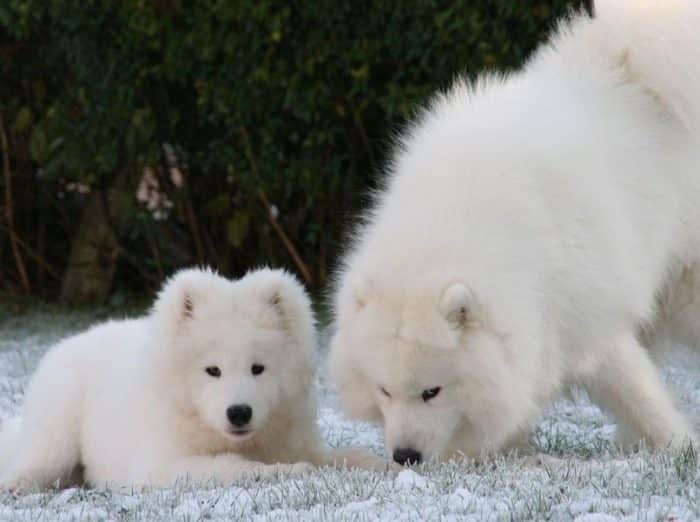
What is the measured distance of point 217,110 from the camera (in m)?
10.5

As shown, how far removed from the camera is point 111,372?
5.95 m

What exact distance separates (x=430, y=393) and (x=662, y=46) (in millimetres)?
2101

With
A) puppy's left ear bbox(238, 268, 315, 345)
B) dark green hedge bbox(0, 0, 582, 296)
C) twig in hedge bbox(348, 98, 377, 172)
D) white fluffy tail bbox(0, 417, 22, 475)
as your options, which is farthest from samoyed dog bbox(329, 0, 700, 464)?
twig in hedge bbox(348, 98, 377, 172)

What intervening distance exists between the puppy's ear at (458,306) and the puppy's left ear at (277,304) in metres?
0.76

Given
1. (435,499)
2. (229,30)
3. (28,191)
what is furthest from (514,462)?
(28,191)

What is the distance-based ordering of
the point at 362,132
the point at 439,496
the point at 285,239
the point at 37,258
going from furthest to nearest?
the point at 37,258 → the point at 285,239 → the point at 362,132 → the point at 439,496

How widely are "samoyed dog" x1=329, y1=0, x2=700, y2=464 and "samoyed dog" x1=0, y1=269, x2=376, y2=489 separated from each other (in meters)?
0.24

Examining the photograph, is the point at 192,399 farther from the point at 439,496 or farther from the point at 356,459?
the point at 439,496

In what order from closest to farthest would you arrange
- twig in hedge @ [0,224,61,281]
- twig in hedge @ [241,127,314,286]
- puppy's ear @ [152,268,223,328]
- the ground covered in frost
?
the ground covered in frost < puppy's ear @ [152,268,223,328] < twig in hedge @ [241,127,314,286] < twig in hedge @ [0,224,61,281]

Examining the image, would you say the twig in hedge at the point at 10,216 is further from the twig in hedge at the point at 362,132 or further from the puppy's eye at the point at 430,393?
the puppy's eye at the point at 430,393

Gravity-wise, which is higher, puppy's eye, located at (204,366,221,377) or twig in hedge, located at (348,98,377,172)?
twig in hedge, located at (348,98,377,172)

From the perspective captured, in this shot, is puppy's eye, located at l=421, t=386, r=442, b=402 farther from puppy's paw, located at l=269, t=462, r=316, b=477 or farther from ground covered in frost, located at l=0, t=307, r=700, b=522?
puppy's paw, located at l=269, t=462, r=316, b=477

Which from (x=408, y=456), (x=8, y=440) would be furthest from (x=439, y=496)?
(x=8, y=440)

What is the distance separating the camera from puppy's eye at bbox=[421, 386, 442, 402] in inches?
208
